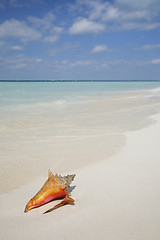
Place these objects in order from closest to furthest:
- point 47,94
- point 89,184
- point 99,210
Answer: point 99,210 < point 89,184 < point 47,94

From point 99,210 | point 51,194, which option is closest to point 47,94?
point 51,194

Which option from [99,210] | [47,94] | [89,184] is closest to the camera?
[99,210]

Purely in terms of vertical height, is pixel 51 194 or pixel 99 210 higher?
pixel 51 194

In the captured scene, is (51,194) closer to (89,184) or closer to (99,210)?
(99,210)

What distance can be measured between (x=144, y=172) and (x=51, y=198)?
147cm

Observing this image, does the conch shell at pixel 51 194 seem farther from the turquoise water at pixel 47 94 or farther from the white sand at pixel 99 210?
the turquoise water at pixel 47 94

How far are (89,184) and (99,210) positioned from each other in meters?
0.56

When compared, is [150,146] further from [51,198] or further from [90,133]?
[51,198]

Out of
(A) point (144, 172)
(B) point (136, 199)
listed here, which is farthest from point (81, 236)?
(A) point (144, 172)

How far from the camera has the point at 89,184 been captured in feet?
8.46

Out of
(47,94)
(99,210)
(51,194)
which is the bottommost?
(99,210)

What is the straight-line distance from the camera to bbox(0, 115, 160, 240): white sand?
5.66 ft

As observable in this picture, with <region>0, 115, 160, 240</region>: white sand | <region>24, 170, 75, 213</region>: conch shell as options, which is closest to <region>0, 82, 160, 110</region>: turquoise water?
<region>0, 115, 160, 240</region>: white sand

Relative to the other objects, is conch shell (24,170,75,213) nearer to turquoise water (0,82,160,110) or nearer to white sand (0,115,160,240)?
white sand (0,115,160,240)
